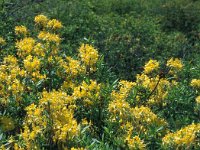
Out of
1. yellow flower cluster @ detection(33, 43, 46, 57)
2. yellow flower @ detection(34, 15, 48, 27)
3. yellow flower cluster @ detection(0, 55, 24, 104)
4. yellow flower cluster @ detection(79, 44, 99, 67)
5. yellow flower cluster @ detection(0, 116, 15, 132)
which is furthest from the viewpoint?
yellow flower @ detection(34, 15, 48, 27)

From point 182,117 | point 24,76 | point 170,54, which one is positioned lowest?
point 170,54

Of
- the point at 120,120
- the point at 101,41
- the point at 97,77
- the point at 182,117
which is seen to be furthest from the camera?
the point at 101,41

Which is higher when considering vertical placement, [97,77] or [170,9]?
[97,77]

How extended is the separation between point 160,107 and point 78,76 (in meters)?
0.90

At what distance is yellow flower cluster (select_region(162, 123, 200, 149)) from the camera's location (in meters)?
3.28

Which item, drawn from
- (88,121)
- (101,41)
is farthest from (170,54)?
(88,121)

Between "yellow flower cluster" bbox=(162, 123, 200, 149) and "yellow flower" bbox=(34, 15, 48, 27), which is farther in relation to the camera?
"yellow flower" bbox=(34, 15, 48, 27)

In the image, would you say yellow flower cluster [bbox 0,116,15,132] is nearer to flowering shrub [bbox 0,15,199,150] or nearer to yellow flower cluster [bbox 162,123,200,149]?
flowering shrub [bbox 0,15,199,150]

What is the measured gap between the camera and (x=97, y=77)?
481 centimetres

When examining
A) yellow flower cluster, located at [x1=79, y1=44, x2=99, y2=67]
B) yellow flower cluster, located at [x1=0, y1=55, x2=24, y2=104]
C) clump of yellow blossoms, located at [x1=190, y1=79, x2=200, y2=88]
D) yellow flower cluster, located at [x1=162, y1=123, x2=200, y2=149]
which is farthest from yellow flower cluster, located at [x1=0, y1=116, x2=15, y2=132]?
clump of yellow blossoms, located at [x1=190, y1=79, x2=200, y2=88]

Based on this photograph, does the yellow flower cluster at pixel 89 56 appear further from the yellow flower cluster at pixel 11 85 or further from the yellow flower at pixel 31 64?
the yellow flower cluster at pixel 11 85

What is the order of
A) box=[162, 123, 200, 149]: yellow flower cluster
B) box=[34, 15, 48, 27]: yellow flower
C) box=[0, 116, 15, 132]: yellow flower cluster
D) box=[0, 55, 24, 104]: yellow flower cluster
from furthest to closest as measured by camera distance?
1. box=[34, 15, 48, 27]: yellow flower
2. box=[0, 55, 24, 104]: yellow flower cluster
3. box=[0, 116, 15, 132]: yellow flower cluster
4. box=[162, 123, 200, 149]: yellow flower cluster

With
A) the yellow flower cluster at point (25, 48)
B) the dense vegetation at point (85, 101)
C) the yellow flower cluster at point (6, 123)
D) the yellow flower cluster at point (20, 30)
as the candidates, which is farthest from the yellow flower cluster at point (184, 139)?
the yellow flower cluster at point (20, 30)

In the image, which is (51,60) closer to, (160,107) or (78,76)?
(78,76)
